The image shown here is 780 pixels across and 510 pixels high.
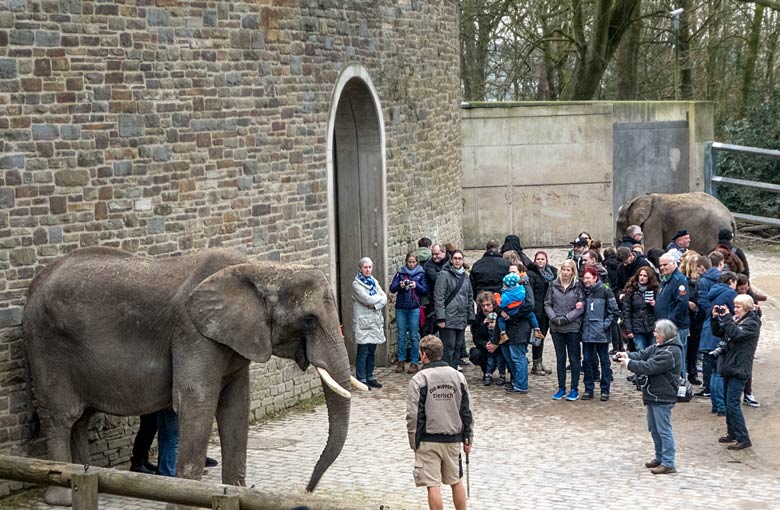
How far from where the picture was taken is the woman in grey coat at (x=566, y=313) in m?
15.6

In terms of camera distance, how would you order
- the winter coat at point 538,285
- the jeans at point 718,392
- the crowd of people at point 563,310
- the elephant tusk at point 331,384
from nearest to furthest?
the elephant tusk at point 331,384 → the jeans at point 718,392 → the crowd of people at point 563,310 → the winter coat at point 538,285

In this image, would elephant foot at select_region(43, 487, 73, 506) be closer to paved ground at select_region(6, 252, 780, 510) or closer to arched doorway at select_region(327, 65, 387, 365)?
paved ground at select_region(6, 252, 780, 510)

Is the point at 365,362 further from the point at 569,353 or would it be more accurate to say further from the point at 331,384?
the point at 331,384

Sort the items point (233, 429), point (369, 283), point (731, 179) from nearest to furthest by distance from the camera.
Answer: point (233, 429), point (369, 283), point (731, 179)

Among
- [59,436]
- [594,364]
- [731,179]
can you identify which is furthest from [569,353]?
[731,179]

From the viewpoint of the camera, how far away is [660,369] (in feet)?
41.4

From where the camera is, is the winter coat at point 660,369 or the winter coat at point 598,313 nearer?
the winter coat at point 660,369

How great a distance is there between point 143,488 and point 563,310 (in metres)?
7.36

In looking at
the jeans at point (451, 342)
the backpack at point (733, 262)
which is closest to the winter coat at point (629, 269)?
Answer: the backpack at point (733, 262)

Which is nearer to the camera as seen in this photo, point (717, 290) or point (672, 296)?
point (717, 290)

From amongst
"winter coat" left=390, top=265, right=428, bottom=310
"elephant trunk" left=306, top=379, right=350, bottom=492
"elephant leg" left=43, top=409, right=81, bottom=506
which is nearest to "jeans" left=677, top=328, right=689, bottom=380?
"winter coat" left=390, top=265, right=428, bottom=310

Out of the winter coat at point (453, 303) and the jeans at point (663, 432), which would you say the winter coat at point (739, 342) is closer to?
the jeans at point (663, 432)

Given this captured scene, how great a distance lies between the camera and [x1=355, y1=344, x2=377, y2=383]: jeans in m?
16.7

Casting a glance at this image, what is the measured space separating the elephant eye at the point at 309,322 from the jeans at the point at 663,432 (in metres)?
3.65
